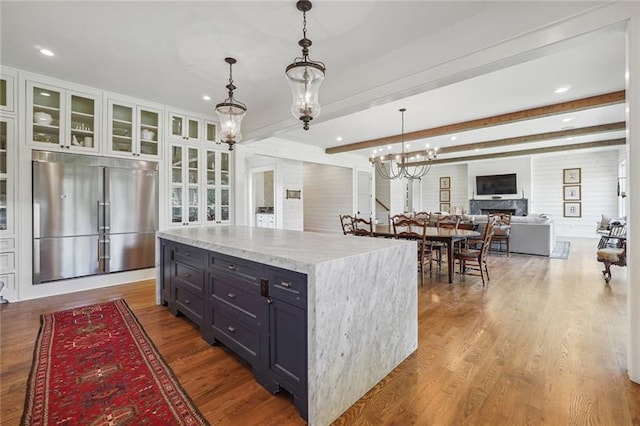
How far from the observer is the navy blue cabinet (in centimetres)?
159

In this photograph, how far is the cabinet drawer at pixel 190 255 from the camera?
2.49 m

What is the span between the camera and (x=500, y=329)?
2682mm

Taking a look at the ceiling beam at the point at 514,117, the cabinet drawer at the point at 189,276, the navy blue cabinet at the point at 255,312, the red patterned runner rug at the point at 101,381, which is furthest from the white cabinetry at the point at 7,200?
the ceiling beam at the point at 514,117

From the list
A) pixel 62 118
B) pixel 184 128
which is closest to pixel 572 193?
pixel 184 128

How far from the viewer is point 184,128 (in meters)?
4.82

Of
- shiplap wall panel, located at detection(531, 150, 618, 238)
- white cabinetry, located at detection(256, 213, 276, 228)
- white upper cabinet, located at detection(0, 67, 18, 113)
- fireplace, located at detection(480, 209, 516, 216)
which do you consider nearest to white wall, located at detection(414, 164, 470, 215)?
fireplace, located at detection(480, 209, 516, 216)

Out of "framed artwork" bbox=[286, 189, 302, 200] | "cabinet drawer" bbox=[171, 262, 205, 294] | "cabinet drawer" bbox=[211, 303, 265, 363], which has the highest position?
"framed artwork" bbox=[286, 189, 302, 200]

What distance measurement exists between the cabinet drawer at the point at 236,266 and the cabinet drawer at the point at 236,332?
296mm

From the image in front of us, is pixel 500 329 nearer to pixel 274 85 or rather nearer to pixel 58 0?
pixel 274 85

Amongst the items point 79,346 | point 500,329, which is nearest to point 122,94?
point 79,346

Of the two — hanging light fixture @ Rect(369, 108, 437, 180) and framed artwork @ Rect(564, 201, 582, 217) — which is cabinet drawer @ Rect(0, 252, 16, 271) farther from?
framed artwork @ Rect(564, 201, 582, 217)

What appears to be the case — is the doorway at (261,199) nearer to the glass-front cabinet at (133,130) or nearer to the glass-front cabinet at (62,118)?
the glass-front cabinet at (133,130)

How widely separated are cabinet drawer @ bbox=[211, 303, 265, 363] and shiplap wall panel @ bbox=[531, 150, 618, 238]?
1099 centimetres

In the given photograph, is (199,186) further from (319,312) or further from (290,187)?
(319,312)
